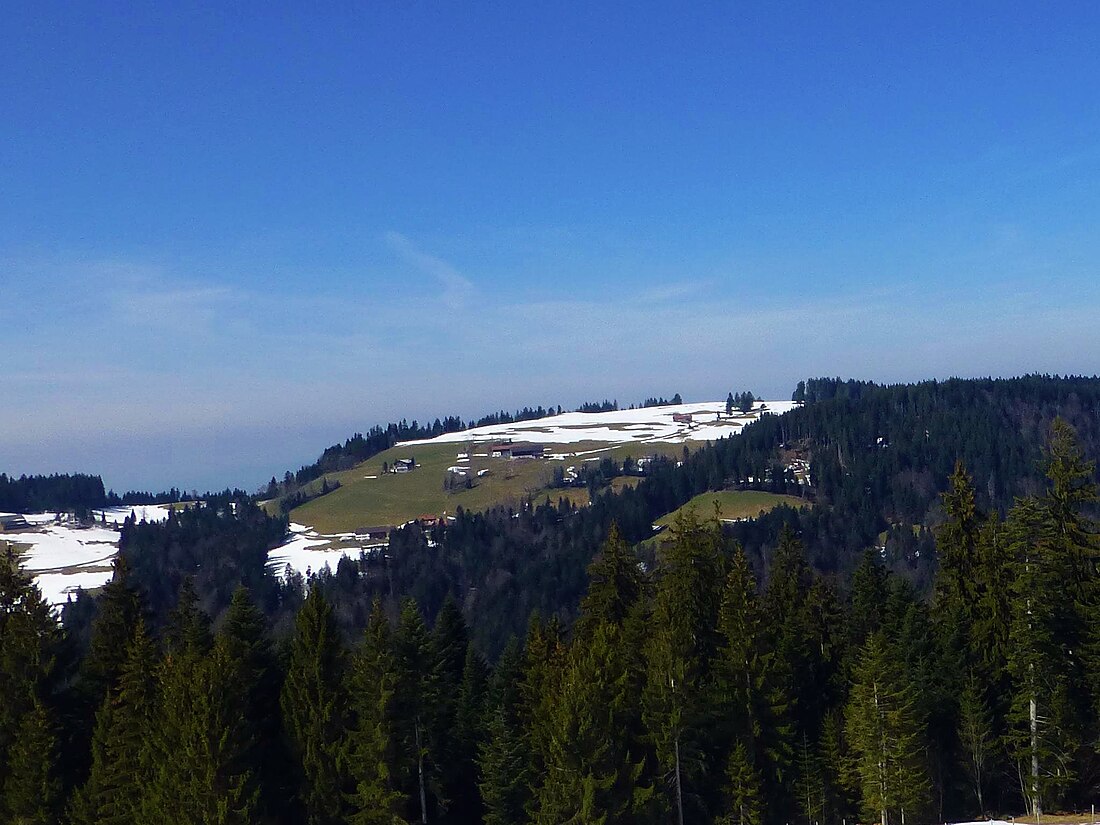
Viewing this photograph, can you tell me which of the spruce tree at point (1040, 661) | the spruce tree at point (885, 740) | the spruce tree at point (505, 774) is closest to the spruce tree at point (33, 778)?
the spruce tree at point (505, 774)

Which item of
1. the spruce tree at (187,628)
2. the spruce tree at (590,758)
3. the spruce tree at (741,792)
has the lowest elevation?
the spruce tree at (741,792)

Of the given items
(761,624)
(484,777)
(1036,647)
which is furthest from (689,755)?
(1036,647)

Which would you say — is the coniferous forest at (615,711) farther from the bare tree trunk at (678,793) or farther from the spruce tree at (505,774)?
the bare tree trunk at (678,793)

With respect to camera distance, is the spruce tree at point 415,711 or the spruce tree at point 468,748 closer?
the spruce tree at point 415,711

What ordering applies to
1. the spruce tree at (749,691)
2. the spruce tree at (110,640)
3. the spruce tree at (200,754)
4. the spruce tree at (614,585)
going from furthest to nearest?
the spruce tree at (614,585)
the spruce tree at (110,640)
the spruce tree at (749,691)
the spruce tree at (200,754)

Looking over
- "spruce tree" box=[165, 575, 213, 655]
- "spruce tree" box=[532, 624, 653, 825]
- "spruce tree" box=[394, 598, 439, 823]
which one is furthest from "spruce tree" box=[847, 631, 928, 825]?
"spruce tree" box=[165, 575, 213, 655]

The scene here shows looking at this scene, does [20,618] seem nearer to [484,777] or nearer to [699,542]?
[484,777]

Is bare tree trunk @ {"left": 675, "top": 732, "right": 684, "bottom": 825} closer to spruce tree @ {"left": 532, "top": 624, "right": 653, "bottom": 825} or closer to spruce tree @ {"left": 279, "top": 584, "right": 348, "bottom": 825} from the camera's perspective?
spruce tree @ {"left": 532, "top": 624, "right": 653, "bottom": 825}
